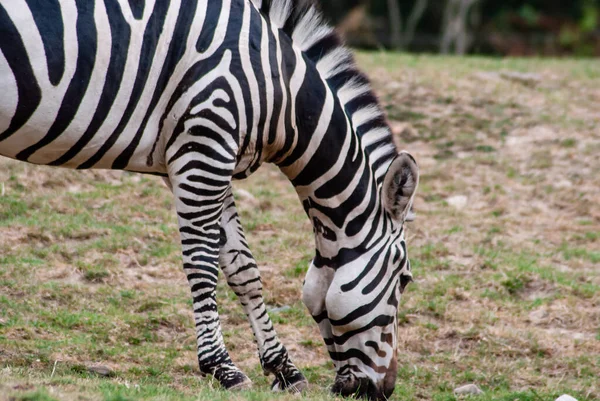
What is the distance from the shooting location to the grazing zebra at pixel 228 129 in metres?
5.28

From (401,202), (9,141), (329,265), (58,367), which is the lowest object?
(58,367)

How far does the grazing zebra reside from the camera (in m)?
5.28

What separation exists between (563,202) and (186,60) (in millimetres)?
6719

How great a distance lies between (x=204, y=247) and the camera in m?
5.79

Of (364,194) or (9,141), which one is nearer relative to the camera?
(9,141)

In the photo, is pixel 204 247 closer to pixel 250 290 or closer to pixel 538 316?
pixel 250 290

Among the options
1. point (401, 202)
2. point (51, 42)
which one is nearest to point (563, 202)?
point (401, 202)

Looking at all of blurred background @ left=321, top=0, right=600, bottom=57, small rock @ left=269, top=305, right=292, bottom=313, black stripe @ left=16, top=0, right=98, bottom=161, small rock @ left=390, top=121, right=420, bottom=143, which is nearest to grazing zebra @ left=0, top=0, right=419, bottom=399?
black stripe @ left=16, top=0, right=98, bottom=161

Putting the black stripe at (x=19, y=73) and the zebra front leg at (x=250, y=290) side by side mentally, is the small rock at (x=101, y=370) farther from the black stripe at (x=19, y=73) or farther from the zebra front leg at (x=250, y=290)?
the black stripe at (x=19, y=73)

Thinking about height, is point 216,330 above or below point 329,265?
below

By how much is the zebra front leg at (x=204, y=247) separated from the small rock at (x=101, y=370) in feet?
2.34

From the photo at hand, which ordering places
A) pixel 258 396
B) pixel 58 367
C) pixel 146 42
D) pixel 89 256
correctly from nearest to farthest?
pixel 258 396
pixel 146 42
pixel 58 367
pixel 89 256

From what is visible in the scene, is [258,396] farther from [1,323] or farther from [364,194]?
[1,323]

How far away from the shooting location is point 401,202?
232 inches
